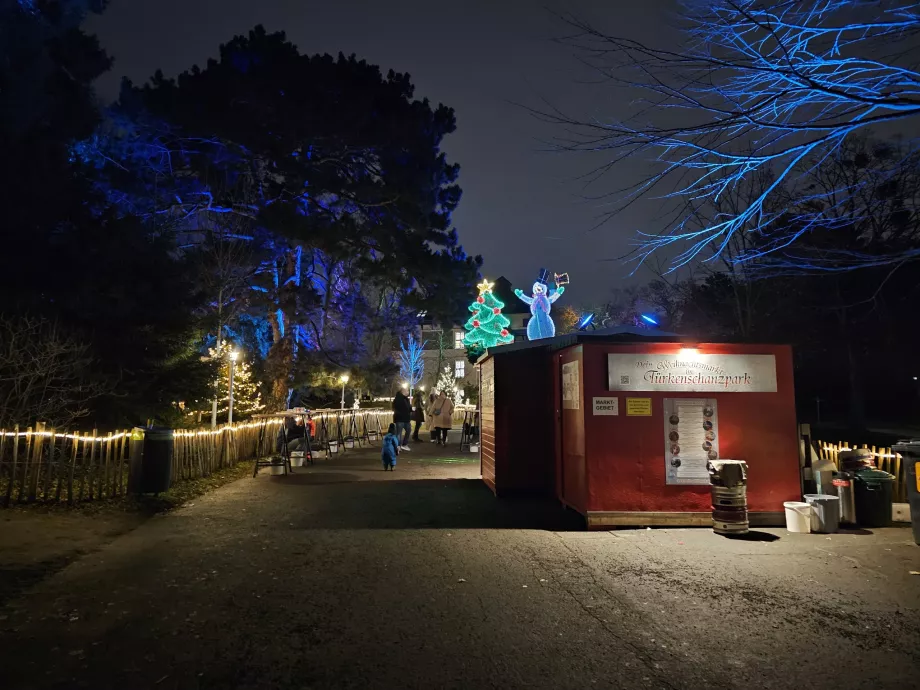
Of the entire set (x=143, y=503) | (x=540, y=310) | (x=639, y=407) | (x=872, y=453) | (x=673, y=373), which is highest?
(x=540, y=310)

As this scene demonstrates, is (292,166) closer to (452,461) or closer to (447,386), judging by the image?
(452,461)

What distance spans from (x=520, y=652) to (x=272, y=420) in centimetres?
1457

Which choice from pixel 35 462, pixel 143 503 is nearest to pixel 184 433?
pixel 143 503

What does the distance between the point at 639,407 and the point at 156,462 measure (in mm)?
8028

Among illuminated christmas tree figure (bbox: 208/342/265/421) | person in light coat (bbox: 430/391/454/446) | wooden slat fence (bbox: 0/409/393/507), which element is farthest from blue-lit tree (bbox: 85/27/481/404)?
wooden slat fence (bbox: 0/409/393/507)

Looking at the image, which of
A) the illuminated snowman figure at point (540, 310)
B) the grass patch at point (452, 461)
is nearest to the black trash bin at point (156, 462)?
the grass patch at point (452, 461)

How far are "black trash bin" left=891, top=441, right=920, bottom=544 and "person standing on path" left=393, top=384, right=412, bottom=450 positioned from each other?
45.7 feet

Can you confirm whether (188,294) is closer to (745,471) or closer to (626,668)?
(745,471)

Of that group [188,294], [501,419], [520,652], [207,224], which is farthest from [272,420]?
[520,652]

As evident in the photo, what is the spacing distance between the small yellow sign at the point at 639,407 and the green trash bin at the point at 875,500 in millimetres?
3113

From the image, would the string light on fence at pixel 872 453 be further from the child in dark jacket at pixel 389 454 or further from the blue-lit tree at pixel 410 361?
the blue-lit tree at pixel 410 361

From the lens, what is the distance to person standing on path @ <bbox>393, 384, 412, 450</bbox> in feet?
64.0

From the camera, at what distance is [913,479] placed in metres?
7.53

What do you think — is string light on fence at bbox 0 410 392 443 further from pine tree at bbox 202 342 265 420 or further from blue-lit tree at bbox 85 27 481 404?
blue-lit tree at bbox 85 27 481 404
